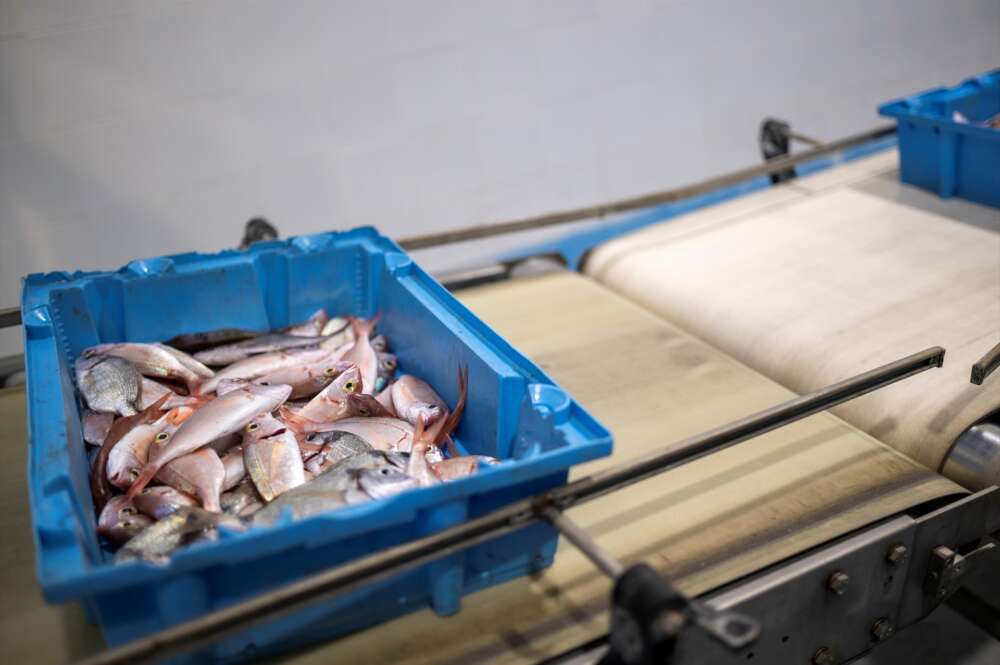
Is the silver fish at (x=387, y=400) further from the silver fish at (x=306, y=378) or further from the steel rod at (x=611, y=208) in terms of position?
the steel rod at (x=611, y=208)

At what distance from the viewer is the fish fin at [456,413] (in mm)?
1488

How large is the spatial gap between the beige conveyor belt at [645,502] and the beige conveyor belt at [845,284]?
86 millimetres

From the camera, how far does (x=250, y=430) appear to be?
1440 mm

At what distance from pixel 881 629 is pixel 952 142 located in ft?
4.94

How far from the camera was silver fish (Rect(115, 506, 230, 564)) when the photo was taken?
118 centimetres

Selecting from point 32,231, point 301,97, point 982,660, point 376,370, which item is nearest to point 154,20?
point 301,97

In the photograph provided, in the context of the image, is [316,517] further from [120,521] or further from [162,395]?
[162,395]

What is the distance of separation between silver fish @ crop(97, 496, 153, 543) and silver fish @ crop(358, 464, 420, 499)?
0.33 meters

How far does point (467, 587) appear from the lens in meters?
1.24

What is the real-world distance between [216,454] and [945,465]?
4.07 feet

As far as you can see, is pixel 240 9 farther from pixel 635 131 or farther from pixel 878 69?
pixel 878 69

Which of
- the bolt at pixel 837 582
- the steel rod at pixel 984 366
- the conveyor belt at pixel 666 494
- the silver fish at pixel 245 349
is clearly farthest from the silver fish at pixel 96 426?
the steel rod at pixel 984 366

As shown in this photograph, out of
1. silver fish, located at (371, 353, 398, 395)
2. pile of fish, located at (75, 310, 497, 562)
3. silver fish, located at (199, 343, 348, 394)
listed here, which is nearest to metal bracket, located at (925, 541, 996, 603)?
pile of fish, located at (75, 310, 497, 562)

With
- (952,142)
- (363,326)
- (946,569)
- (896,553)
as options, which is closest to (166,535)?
(363,326)
